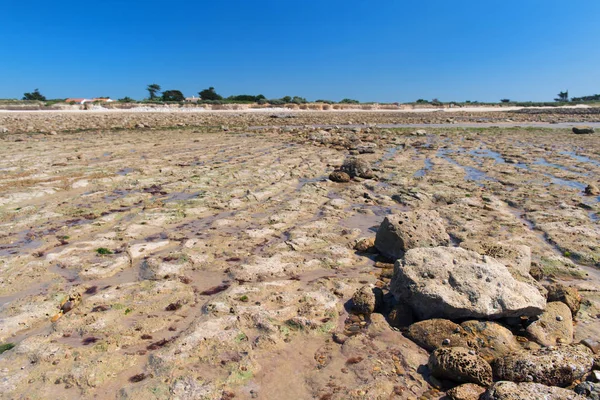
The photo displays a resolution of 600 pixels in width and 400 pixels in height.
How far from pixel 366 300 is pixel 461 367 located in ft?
3.57

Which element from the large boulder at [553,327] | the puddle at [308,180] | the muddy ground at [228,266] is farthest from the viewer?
the puddle at [308,180]

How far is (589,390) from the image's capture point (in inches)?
89.9

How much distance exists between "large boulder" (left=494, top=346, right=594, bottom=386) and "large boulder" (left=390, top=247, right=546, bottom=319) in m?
0.48

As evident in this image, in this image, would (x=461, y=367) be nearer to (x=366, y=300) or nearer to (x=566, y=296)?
(x=366, y=300)

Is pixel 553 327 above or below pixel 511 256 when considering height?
below

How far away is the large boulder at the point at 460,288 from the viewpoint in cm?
310

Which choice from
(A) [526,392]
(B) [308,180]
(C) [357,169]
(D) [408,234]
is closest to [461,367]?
(A) [526,392]

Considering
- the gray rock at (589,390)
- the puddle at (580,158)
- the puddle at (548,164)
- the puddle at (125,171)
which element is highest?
the puddle at (580,158)

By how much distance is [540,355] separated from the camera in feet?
8.46

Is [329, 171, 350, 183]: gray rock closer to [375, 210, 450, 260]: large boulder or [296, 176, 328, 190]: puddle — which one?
[296, 176, 328, 190]: puddle

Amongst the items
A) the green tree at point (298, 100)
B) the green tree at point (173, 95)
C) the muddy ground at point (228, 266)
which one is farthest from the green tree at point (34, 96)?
the muddy ground at point (228, 266)

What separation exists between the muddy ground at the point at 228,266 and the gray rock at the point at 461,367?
0.53 ft

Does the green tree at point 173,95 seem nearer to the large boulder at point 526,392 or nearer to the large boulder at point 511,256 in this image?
the large boulder at point 511,256

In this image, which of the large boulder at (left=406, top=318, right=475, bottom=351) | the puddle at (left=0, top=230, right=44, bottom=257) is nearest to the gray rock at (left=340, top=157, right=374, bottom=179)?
the large boulder at (left=406, top=318, right=475, bottom=351)
